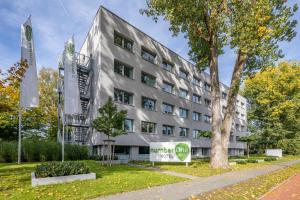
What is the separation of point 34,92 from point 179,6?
1204 centimetres

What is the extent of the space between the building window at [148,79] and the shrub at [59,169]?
861 inches

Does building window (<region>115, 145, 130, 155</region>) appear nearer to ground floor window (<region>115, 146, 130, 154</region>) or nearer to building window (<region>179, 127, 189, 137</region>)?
ground floor window (<region>115, 146, 130, 154</region>)

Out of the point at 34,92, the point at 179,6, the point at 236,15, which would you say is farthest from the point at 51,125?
the point at 236,15

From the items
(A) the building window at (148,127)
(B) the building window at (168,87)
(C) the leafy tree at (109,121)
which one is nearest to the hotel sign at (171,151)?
(C) the leafy tree at (109,121)

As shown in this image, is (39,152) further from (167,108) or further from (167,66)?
(167,66)

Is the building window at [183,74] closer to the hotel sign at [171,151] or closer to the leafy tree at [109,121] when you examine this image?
the hotel sign at [171,151]

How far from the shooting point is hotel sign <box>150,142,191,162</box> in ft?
65.4

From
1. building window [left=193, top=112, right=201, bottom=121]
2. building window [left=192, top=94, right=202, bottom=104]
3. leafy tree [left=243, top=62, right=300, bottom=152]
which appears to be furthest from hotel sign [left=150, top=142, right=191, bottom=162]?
leafy tree [left=243, top=62, right=300, bottom=152]

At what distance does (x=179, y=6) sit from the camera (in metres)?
19.8

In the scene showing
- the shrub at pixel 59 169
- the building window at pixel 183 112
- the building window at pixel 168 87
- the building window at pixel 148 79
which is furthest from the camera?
the building window at pixel 183 112

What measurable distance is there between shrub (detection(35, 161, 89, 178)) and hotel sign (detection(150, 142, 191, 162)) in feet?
30.7

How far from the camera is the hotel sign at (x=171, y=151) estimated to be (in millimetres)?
19922

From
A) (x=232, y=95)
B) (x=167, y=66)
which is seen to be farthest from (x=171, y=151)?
(x=167, y=66)

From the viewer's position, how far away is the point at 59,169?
1120 cm
